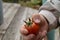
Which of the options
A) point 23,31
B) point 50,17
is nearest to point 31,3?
point 50,17

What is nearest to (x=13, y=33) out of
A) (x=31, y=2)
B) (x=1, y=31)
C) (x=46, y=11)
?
(x=1, y=31)

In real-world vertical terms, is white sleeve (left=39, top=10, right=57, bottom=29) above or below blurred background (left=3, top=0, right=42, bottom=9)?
above

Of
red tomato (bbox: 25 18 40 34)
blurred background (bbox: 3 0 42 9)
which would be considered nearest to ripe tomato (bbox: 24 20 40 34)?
red tomato (bbox: 25 18 40 34)

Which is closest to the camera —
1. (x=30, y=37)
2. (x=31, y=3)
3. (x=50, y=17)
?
(x=30, y=37)

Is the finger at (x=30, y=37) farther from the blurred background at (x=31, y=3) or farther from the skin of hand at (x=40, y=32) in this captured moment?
the blurred background at (x=31, y=3)

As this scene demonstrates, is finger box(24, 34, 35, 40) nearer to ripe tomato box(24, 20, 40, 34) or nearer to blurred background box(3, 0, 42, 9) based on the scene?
ripe tomato box(24, 20, 40, 34)

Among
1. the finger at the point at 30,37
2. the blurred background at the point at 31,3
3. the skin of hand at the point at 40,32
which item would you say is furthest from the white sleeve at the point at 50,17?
the blurred background at the point at 31,3

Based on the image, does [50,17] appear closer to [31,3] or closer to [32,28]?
[32,28]

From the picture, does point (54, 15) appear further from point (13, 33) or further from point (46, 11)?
point (13, 33)

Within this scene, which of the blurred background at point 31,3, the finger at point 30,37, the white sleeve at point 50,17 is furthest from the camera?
the blurred background at point 31,3

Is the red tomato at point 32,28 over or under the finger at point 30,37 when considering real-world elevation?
over

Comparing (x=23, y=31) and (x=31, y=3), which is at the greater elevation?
(x=23, y=31)
